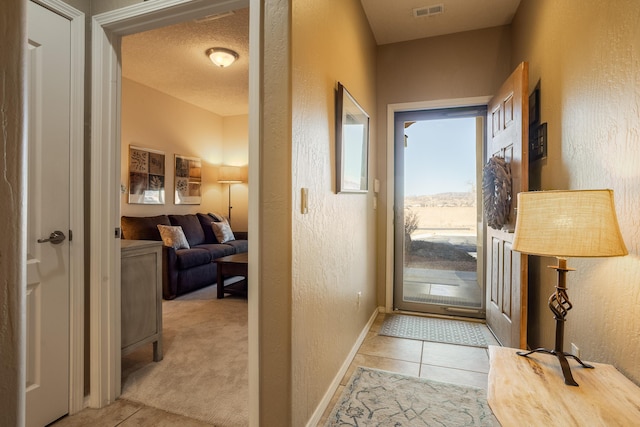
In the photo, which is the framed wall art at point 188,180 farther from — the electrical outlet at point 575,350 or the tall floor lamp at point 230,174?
the electrical outlet at point 575,350

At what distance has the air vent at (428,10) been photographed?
270 centimetres

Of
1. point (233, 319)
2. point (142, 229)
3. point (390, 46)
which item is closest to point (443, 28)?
point (390, 46)

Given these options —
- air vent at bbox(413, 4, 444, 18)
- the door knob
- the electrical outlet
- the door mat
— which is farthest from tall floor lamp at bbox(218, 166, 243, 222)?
the electrical outlet

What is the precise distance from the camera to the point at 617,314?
122 cm

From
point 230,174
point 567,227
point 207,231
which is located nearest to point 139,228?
point 207,231

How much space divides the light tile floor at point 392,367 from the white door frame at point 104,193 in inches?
4.8

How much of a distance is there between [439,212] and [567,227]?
2.36m

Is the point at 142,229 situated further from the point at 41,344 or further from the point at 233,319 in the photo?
the point at 41,344

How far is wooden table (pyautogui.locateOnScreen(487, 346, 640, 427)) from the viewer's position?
872mm

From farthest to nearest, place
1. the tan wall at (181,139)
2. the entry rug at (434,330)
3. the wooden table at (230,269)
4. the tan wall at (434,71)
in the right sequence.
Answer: the tan wall at (181,139) < the wooden table at (230,269) < the tan wall at (434,71) < the entry rug at (434,330)

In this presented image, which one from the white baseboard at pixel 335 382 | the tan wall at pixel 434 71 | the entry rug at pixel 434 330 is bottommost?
the entry rug at pixel 434 330

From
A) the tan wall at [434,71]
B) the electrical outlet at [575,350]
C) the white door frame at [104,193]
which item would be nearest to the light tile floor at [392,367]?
the white door frame at [104,193]

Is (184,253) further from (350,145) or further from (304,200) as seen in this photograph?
(304,200)

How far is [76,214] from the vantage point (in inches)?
68.6
